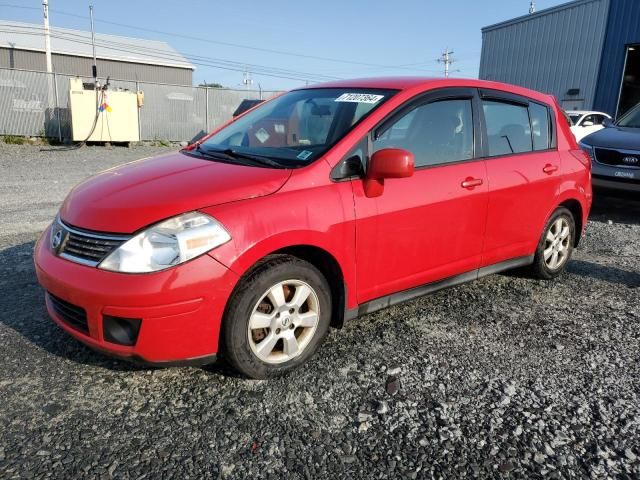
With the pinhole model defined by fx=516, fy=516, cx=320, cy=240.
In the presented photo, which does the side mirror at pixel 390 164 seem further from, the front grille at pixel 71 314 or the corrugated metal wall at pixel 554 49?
the corrugated metal wall at pixel 554 49

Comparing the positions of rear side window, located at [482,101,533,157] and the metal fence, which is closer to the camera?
rear side window, located at [482,101,533,157]

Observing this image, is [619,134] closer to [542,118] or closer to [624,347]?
[542,118]

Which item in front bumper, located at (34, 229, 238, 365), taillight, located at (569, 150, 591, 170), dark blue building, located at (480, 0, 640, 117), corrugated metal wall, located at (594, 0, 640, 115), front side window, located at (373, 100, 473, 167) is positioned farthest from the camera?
dark blue building, located at (480, 0, 640, 117)

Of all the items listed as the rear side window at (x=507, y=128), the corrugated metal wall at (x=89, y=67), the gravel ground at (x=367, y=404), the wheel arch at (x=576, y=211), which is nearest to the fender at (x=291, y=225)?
the gravel ground at (x=367, y=404)

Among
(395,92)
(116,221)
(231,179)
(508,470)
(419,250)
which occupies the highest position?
(395,92)

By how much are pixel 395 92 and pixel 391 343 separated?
5.37ft

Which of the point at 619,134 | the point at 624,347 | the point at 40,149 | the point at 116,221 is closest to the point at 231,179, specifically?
the point at 116,221

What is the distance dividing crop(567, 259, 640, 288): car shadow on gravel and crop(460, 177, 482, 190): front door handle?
78.5 inches

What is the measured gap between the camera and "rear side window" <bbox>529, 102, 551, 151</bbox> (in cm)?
432

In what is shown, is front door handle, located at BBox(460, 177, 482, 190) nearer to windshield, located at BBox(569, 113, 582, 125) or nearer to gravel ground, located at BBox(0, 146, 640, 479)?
gravel ground, located at BBox(0, 146, 640, 479)

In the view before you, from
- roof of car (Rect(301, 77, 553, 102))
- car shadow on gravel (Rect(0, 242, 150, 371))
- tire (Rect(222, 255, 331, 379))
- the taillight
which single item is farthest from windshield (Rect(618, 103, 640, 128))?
car shadow on gravel (Rect(0, 242, 150, 371))

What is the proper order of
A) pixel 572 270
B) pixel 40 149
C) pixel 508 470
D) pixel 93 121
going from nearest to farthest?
pixel 508 470 < pixel 572 270 < pixel 40 149 < pixel 93 121

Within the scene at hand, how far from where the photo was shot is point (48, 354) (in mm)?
3057

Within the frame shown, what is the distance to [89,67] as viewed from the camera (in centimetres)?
3281
